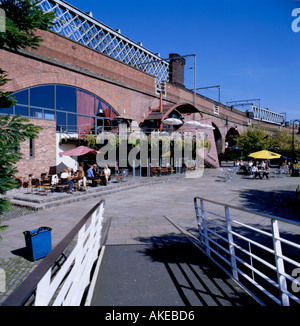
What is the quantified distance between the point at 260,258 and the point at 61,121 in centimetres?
1620

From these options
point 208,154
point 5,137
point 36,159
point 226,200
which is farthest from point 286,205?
point 208,154

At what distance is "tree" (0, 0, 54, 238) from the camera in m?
4.14

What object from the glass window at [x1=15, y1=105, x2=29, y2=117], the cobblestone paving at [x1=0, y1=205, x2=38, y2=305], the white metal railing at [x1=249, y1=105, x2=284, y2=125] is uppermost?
the white metal railing at [x1=249, y1=105, x2=284, y2=125]

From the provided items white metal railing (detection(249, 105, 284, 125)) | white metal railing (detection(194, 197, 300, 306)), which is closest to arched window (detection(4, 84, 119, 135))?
white metal railing (detection(194, 197, 300, 306))

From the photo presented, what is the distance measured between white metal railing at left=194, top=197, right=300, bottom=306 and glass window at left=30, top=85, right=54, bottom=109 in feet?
44.6

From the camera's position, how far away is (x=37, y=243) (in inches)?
194

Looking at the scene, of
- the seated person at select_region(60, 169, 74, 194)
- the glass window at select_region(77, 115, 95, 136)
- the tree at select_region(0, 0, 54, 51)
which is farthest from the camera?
the glass window at select_region(77, 115, 95, 136)

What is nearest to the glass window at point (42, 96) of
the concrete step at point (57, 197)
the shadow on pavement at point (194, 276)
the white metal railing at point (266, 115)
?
the concrete step at point (57, 197)

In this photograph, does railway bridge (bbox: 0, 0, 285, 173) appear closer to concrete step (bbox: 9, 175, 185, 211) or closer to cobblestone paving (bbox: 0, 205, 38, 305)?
concrete step (bbox: 9, 175, 185, 211)

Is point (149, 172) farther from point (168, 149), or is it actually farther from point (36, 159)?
point (36, 159)

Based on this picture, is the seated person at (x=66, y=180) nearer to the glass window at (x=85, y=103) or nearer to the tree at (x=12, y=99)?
the tree at (x=12, y=99)

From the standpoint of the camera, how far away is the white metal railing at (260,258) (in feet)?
8.53

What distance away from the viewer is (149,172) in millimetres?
19312

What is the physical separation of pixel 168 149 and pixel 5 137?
53.6 feet
